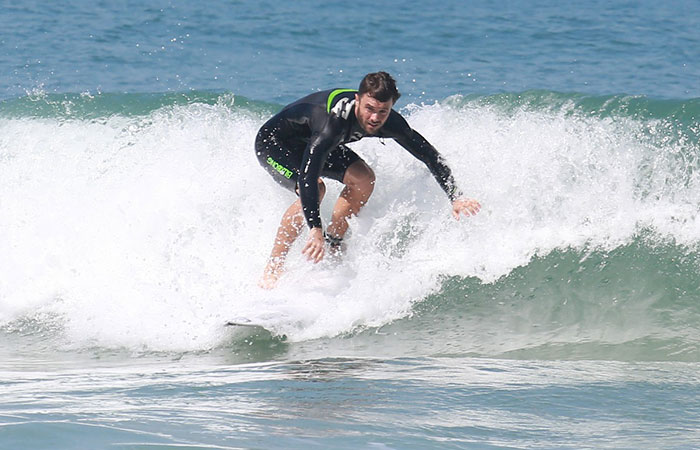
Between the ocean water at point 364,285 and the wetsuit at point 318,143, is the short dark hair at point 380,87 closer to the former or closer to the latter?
the wetsuit at point 318,143

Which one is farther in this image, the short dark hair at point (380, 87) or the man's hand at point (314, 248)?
the man's hand at point (314, 248)

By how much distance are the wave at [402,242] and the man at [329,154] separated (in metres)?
0.20

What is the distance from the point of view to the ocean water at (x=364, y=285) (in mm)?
3775

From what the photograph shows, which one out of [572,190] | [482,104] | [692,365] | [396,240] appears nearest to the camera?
[692,365]

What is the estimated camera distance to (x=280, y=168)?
6082 mm

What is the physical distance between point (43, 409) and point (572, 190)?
4.42 meters

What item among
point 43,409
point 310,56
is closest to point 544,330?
point 43,409

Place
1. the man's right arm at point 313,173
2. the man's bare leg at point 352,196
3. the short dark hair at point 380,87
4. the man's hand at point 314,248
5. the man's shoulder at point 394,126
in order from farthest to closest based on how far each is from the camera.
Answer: the man's bare leg at point 352,196, the man's shoulder at point 394,126, the man's right arm at point 313,173, the man's hand at point 314,248, the short dark hair at point 380,87

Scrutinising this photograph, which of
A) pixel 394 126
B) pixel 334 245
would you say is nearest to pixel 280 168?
pixel 334 245

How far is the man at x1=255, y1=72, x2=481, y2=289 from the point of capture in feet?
17.7

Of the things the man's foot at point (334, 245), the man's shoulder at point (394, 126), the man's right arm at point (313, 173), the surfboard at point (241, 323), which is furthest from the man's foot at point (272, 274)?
the man's shoulder at point (394, 126)

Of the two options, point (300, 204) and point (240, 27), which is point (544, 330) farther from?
point (240, 27)

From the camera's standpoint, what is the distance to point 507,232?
6.75 meters

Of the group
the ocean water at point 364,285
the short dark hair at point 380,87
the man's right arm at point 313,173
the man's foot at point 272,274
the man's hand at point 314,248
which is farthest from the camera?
the man's foot at point 272,274
